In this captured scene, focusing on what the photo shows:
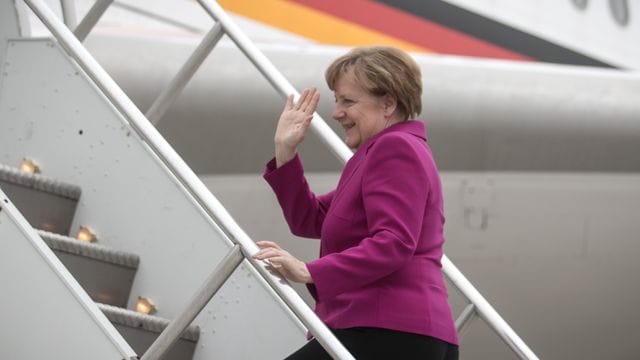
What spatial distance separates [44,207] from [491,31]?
2.97m

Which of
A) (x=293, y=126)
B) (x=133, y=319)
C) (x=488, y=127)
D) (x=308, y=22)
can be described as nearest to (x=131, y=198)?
(x=133, y=319)

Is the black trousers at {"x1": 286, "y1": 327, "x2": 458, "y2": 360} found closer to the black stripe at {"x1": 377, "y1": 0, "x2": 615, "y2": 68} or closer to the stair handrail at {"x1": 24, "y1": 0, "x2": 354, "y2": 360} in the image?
the stair handrail at {"x1": 24, "y1": 0, "x2": 354, "y2": 360}

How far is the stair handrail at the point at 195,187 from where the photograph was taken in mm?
2287

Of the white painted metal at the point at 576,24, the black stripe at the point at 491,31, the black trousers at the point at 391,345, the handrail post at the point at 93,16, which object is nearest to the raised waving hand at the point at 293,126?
the black trousers at the point at 391,345

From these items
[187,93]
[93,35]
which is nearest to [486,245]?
[187,93]

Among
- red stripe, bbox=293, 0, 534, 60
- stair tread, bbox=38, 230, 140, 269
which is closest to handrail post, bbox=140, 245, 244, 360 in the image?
stair tread, bbox=38, 230, 140, 269

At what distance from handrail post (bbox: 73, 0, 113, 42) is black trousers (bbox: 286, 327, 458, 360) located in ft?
5.16

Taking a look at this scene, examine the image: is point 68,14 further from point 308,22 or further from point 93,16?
point 308,22

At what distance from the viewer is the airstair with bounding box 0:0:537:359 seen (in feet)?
8.92

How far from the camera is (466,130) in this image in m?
5.21

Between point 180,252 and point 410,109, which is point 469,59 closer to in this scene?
point 180,252

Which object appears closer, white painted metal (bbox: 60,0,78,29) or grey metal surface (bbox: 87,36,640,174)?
white painted metal (bbox: 60,0,78,29)

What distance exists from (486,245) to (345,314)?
320cm

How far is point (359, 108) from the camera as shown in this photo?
7.61 feet
